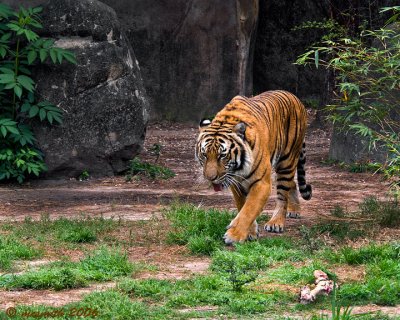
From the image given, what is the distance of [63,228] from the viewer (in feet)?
25.1

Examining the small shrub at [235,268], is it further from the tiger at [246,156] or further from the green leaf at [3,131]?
the green leaf at [3,131]

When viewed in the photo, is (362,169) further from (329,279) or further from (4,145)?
(329,279)

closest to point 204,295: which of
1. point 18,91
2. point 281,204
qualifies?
point 281,204

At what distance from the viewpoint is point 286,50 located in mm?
17625

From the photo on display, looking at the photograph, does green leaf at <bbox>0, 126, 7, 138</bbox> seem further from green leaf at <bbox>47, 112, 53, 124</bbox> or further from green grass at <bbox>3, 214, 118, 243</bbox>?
green grass at <bbox>3, 214, 118, 243</bbox>

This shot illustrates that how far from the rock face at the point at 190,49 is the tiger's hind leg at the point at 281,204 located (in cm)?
732

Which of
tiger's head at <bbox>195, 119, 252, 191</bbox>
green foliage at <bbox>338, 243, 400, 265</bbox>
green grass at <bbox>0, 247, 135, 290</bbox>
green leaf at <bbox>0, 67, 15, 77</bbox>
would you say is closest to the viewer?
green grass at <bbox>0, 247, 135, 290</bbox>

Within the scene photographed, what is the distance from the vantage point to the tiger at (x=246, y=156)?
727 centimetres

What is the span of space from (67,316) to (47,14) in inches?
265

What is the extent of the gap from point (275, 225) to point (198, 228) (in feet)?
2.65

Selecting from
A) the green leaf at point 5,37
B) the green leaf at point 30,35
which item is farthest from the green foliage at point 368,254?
the green leaf at point 5,37

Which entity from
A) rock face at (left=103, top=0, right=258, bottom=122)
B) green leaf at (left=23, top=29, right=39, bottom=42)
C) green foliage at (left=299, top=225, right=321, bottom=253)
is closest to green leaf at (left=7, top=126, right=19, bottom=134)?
green leaf at (left=23, top=29, right=39, bottom=42)

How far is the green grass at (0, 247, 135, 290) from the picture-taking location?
19.1 feet

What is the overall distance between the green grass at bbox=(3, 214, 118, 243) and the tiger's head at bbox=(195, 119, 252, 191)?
111 centimetres
